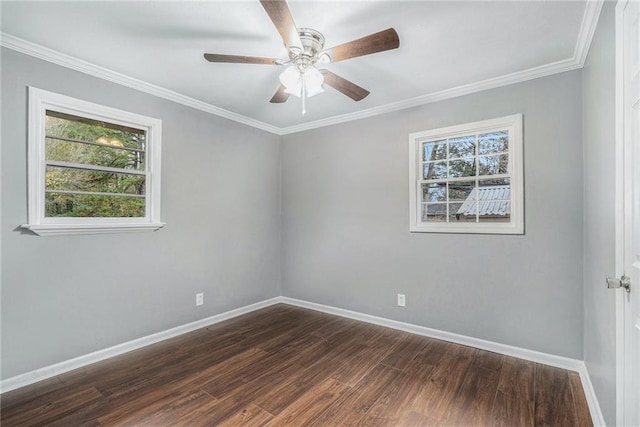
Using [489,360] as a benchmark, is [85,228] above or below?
above

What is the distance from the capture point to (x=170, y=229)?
125 inches

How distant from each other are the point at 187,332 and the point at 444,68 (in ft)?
12.0

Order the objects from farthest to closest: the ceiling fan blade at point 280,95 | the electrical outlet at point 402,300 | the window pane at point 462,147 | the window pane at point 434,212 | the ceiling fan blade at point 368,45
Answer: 1. the electrical outlet at point 402,300
2. the window pane at point 434,212
3. the window pane at point 462,147
4. the ceiling fan blade at point 280,95
5. the ceiling fan blade at point 368,45

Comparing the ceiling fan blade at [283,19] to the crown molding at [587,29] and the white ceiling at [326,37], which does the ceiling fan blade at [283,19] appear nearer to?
the white ceiling at [326,37]

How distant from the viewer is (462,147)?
3115mm

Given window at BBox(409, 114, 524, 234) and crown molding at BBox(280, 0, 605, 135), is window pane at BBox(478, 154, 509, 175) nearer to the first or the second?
window at BBox(409, 114, 524, 234)

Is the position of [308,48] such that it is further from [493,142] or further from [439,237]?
[439,237]

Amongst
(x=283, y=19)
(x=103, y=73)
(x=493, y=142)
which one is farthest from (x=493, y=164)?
(x=103, y=73)

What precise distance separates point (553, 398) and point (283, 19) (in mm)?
3009

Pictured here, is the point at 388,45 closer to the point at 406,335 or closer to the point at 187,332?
the point at 406,335

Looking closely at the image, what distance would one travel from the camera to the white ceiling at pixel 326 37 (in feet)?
6.16

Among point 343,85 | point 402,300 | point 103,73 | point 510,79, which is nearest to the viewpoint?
point 343,85

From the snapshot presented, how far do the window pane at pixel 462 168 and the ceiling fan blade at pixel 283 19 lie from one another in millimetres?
2068

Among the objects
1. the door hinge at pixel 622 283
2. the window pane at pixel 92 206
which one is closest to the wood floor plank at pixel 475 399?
the door hinge at pixel 622 283
